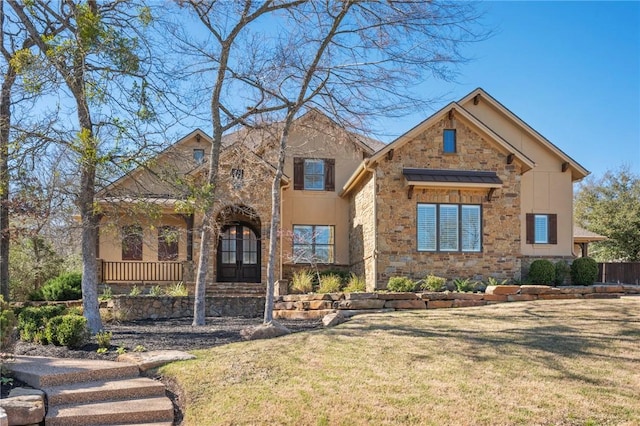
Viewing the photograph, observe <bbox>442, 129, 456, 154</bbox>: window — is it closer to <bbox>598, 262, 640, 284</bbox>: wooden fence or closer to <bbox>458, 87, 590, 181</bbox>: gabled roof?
<bbox>458, 87, 590, 181</bbox>: gabled roof

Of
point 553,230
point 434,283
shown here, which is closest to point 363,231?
point 434,283

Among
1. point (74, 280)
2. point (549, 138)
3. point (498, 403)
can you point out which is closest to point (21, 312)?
point (74, 280)

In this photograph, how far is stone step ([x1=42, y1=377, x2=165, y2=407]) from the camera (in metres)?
6.65

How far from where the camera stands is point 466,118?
17.4 meters

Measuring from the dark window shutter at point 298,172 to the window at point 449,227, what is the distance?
5543mm

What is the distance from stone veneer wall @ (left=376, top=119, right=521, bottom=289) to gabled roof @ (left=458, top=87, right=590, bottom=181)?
341 cm

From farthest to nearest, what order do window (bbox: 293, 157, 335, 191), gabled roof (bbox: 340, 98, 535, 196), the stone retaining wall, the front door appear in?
window (bbox: 293, 157, 335, 191) < the front door < gabled roof (bbox: 340, 98, 535, 196) < the stone retaining wall

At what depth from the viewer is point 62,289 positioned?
16.4m

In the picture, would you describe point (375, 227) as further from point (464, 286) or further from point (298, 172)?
point (298, 172)

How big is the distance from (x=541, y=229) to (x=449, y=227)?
5133 millimetres

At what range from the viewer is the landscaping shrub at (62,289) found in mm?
16375

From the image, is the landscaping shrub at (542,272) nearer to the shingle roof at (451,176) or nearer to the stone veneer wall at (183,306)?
the shingle roof at (451,176)

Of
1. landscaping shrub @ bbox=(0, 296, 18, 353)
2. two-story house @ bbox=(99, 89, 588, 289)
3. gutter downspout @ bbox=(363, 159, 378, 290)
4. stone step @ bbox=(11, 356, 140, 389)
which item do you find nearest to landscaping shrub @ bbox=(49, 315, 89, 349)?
stone step @ bbox=(11, 356, 140, 389)

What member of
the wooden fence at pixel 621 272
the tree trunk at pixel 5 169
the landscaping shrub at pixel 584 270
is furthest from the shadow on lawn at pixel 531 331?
the wooden fence at pixel 621 272
